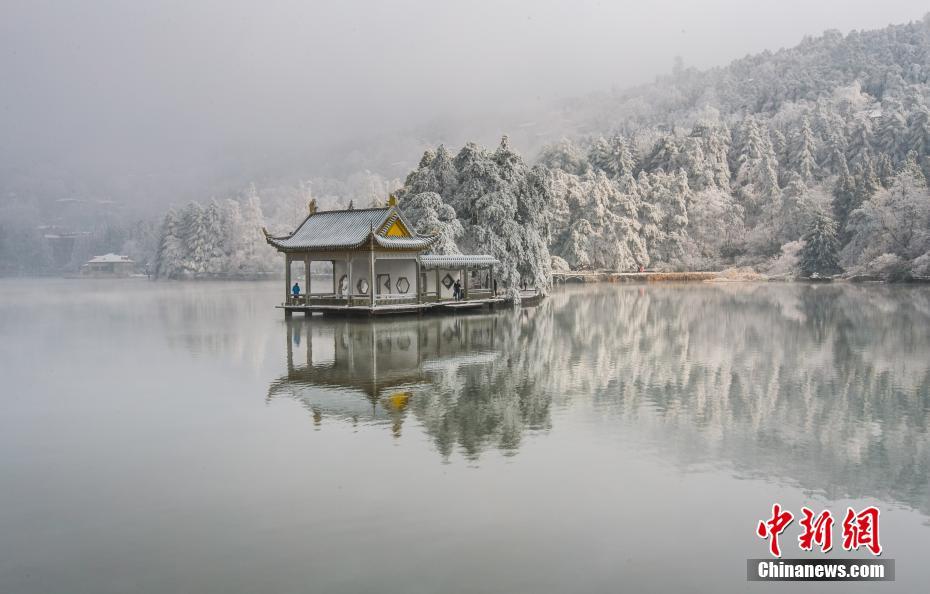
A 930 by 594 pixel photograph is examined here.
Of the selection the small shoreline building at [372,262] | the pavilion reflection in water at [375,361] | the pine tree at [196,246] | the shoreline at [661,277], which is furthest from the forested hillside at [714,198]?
the pavilion reflection in water at [375,361]

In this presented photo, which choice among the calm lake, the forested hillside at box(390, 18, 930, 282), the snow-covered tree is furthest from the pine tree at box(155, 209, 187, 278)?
the calm lake

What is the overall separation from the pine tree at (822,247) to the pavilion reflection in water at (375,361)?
43.6 m

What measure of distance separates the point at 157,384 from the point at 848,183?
2608 inches

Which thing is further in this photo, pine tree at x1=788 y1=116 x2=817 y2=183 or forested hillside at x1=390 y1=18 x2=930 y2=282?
pine tree at x1=788 y1=116 x2=817 y2=183

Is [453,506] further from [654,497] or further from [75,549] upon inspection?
[75,549]

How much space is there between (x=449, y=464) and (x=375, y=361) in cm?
1002

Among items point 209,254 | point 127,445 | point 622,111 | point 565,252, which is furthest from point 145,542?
point 622,111

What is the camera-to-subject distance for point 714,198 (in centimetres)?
7681

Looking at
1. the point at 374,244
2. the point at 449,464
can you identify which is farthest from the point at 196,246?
the point at 449,464

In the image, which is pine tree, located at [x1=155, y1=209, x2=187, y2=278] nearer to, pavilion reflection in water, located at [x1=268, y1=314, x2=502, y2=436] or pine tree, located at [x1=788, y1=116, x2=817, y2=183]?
pine tree, located at [x1=788, y1=116, x2=817, y2=183]

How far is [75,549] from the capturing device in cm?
756

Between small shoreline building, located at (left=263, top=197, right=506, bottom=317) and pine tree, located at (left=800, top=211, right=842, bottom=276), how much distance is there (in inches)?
1538

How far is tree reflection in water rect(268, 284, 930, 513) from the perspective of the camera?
35.7 ft

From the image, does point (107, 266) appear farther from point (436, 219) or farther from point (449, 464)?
point (449, 464)
